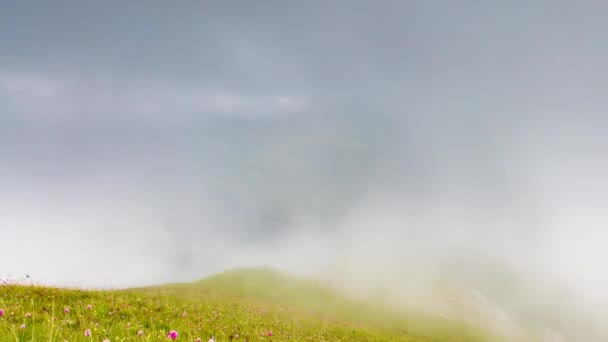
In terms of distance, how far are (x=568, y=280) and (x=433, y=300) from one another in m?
151

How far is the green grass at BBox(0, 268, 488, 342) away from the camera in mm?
9805

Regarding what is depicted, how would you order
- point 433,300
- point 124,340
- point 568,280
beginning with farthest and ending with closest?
point 568,280 → point 433,300 → point 124,340

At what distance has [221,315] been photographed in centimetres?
2319

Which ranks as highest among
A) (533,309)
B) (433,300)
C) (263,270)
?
(263,270)

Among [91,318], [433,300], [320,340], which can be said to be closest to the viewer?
[91,318]

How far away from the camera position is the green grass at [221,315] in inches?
386

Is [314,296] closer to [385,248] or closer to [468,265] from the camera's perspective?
[385,248]

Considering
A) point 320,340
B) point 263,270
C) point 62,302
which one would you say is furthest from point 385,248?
point 62,302

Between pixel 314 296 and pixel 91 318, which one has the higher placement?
pixel 91 318

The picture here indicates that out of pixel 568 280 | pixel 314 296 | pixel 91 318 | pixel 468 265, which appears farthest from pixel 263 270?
pixel 568 280

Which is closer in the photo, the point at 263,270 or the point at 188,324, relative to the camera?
the point at 188,324

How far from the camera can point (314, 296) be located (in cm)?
7950

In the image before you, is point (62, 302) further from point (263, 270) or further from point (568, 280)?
point (568, 280)

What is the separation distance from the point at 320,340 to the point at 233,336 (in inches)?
349
